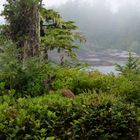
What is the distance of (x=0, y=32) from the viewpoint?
1980 centimetres

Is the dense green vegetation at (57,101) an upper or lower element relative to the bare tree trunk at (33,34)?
lower

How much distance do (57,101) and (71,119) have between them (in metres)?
0.61

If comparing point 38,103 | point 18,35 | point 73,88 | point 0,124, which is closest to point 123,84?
point 73,88

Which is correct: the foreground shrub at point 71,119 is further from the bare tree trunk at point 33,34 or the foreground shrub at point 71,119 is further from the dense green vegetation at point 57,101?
the bare tree trunk at point 33,34

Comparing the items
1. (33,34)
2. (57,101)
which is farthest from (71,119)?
(33,34)

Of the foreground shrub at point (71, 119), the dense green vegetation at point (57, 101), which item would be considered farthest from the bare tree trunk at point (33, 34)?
the foreground shrub at point (71, 119)

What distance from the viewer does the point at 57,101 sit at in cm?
814

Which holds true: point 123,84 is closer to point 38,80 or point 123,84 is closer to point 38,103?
point 38,80

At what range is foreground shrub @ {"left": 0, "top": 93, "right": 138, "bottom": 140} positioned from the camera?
7098 millimetres

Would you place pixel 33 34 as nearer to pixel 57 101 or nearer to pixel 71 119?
pixel 57 101

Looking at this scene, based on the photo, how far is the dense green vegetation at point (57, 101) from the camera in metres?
7.28

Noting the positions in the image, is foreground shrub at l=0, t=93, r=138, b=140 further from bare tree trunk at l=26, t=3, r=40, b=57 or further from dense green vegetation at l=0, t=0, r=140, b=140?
bare tree trunk at l=26, t=3, r=40, b=57

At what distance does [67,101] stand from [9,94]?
2063mm

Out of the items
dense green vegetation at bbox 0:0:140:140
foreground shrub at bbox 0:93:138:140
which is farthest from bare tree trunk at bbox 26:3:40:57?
foreground shrub at bbox 0:93:138:140
